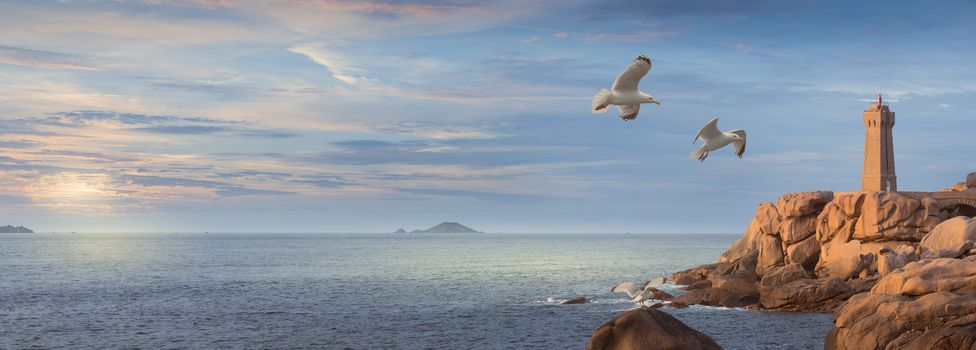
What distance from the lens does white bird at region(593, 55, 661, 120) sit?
60.3 feet

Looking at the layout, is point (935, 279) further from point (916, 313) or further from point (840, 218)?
point (840, 218)

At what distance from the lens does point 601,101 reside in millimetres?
19172

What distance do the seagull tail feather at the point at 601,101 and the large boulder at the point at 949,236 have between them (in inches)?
1428

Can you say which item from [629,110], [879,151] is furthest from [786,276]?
[629,110]

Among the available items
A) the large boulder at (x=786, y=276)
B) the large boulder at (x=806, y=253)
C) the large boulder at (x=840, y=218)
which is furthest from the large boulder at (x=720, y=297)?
the large boulder at (x=840, y=218)

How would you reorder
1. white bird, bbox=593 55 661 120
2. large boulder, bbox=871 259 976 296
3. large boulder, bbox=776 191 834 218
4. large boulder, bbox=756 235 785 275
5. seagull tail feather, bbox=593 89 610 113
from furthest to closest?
large boulder, bbox=756 235 785 275 → large boulder, bbox=776 191 834 218 → large boulder, bbox=871 259 976 296 → seagull tail feather, bbox=593 89 610 113 → white bird, bbox=593 55 661 120

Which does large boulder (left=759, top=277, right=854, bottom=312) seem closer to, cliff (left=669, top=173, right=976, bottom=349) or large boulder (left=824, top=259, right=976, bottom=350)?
cliff (left=669, top=173, right=976, bottom=349)

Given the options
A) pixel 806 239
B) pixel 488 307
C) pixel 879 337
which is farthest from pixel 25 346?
pixel 806 239

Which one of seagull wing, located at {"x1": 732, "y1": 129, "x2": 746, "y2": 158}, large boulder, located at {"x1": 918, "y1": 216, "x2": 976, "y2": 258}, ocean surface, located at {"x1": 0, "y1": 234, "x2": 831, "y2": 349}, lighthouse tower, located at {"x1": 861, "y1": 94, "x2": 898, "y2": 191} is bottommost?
ocean surface, located at {"x1": 0, "y1": 234, "x2": 831, "y2": 349}

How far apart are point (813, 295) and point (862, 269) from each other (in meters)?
6.15

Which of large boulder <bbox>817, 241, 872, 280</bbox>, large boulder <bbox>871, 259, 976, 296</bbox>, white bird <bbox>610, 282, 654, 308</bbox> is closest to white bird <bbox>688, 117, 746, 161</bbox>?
large boulder <bbox>871, 259, 976, 296</bbox>

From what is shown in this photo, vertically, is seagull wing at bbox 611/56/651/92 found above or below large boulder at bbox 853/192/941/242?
above

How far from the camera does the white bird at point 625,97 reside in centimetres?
1839

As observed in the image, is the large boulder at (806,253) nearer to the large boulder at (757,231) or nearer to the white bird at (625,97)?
the large boulder at (757,231)
